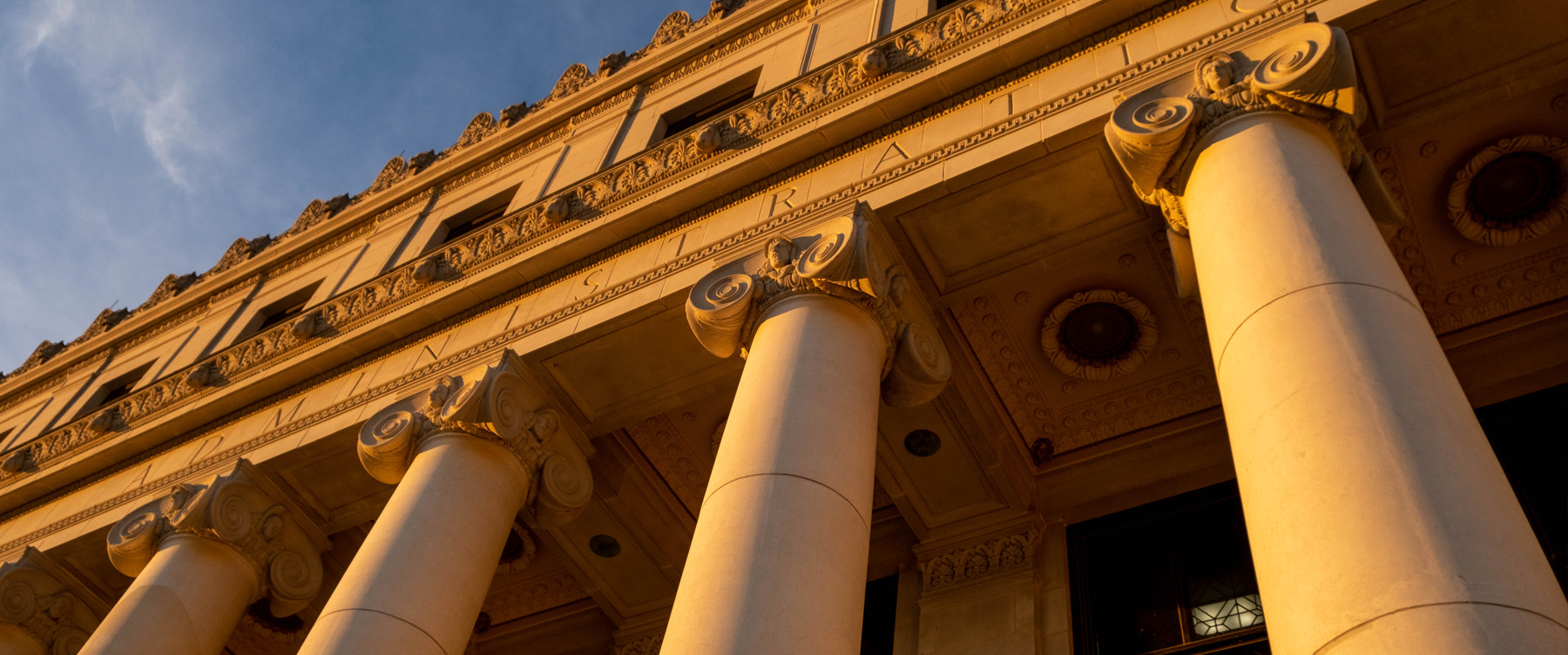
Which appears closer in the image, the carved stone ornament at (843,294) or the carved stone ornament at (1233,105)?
the carved stone ornament at (1233,105)

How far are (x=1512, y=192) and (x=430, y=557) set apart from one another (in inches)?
491

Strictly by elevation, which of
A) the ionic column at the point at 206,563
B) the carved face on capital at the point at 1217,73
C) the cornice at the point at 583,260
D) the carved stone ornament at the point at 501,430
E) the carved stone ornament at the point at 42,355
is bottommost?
the ionic column at the point at 206,563

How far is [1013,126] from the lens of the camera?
11.6 m

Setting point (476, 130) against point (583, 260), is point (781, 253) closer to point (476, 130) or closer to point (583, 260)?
point (583, 260)

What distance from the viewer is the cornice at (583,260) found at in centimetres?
1156

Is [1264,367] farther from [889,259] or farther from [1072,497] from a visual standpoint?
[1072,497]

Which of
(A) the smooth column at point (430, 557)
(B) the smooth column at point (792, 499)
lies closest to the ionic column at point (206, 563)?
(A) the smooth column at point (430, 557)

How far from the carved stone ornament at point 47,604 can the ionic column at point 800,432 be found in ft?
38.4

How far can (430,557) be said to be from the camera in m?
11.5

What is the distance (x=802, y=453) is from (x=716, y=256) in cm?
435


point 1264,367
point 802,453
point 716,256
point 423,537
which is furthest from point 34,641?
point 1264,367

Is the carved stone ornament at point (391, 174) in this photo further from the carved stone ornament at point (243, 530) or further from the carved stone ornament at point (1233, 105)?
the carved stone ornament at point (1233, 105)

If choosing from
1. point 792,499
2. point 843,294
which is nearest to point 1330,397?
point 792,499

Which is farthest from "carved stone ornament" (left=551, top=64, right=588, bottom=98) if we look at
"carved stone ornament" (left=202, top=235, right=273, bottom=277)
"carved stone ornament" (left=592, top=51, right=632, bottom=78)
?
"carved stone ornament" (left=202, top=235, right=273, bottom=277)
